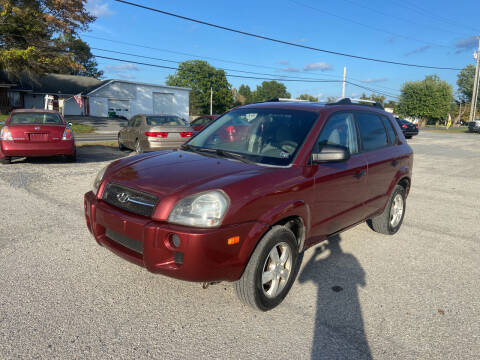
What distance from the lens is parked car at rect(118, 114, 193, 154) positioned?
11844 millimetres

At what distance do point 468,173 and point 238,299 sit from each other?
10.7 m

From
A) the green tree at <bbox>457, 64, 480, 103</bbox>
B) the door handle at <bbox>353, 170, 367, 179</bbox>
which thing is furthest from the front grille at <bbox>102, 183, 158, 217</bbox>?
the green tree at <bbox>457, 64, 480, 103</bbox>

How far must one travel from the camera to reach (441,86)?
6656cm

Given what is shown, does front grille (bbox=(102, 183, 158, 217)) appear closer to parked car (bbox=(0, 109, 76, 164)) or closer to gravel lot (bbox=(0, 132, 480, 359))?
gravel lot (bbox=(0, 132, 480, 359))

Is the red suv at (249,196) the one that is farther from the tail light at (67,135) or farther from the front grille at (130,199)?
the tail light at (67,135)

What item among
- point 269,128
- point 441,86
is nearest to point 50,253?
point 269,128

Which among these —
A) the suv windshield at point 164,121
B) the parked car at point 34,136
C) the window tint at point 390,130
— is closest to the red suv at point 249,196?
the window tint at point 390,130

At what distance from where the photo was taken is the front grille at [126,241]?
290 cm

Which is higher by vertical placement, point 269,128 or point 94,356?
point 269,128

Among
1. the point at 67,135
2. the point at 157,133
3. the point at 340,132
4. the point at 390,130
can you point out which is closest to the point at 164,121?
the point at 157,133

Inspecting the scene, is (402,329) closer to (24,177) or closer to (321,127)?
(321,127)

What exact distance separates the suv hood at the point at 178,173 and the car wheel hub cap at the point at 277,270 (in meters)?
0.70

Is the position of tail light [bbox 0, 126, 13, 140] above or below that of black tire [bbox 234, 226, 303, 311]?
above

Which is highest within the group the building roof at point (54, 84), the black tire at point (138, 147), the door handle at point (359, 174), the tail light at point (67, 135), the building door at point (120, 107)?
the building roof at point (54, 84)
